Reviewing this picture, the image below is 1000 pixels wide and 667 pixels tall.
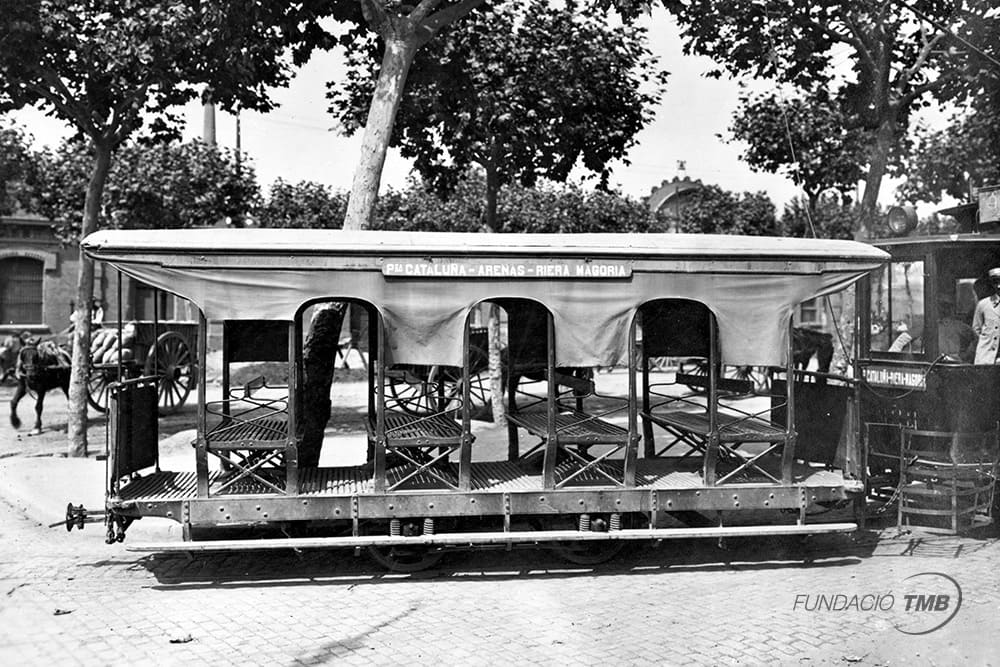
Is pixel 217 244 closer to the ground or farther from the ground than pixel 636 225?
closer to the ground

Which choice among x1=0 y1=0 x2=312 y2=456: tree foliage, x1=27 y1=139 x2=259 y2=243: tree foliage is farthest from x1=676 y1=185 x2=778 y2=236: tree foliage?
x1=0 y1=0 x2=312 y2=456: tree foliage

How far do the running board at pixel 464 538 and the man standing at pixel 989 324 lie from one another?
256 centimetres

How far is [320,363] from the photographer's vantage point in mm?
9000

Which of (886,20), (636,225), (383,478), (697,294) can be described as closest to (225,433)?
(383,478)

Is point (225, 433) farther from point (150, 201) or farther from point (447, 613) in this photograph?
point (150, 201)

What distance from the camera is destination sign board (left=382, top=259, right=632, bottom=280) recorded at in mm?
6613

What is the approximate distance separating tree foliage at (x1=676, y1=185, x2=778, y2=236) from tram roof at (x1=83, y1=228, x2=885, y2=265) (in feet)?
113

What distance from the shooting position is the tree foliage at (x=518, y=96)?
13.2 m

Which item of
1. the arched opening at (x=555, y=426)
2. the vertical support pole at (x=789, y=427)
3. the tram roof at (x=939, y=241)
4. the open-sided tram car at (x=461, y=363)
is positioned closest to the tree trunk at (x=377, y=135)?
the arched opening at (x=555, y=426)

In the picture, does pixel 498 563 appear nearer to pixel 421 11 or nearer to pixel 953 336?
pixel 953 336

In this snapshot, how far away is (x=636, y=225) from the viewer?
3759cm

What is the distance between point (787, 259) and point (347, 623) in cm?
446

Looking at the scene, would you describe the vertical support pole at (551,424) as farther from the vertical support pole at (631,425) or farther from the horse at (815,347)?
the horse at (815,347)

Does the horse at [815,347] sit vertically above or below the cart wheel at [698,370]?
above
